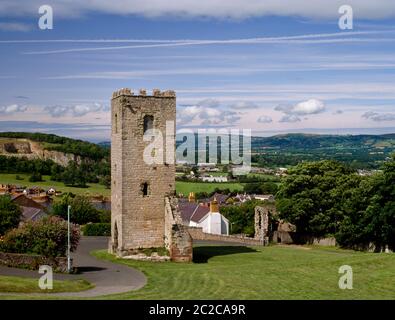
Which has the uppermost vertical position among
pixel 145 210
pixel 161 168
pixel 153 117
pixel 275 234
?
pixel 153 117

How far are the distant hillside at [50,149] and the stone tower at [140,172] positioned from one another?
103603 mm

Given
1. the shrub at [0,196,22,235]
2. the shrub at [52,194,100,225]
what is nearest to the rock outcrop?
the shrub at [52,194,100,225]

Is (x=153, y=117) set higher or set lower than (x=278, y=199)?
higher

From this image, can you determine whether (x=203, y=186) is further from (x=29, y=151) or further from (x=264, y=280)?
(x=264, y=280)

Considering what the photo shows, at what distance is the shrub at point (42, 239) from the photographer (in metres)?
29.5

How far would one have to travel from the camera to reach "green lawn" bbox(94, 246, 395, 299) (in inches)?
824

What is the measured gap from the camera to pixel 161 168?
1363 inches

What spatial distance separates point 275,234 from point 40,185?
203 ft

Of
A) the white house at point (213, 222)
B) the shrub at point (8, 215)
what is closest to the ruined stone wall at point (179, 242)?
the shrub at point (8, 215)

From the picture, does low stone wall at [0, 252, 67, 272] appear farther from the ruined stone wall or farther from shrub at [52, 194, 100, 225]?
shrub at [52, 194, 100, 225]

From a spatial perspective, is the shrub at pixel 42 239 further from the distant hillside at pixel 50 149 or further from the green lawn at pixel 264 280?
the distant hillside at pixel 50 149

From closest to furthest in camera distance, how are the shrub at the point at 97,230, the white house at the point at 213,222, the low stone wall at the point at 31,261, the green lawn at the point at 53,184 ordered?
the low stone wall at the point at 31,261, the shrub at the point at 97,230, the white house at the point at 213,222, the green lawn at the point at 53,184
